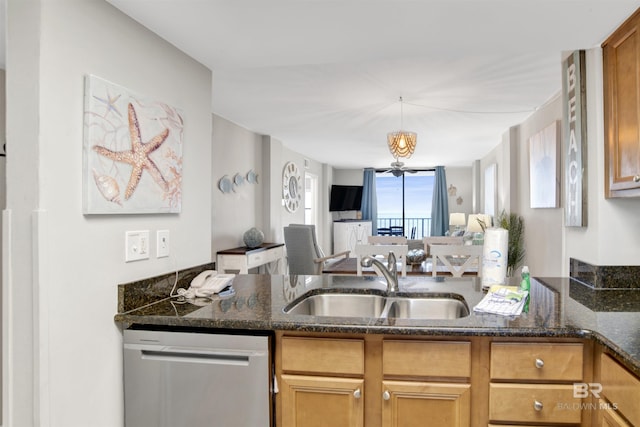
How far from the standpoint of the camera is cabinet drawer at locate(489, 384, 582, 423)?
1.25 meters

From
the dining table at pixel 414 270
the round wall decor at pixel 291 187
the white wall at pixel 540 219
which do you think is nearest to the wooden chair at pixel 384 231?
the round wall decor at pixel 291 187

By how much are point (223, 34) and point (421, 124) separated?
329 centimetres

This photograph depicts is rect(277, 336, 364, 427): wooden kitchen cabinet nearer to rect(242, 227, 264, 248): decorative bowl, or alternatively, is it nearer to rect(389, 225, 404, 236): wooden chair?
Answer: rect(242, 227, 264, 248): decorative bowl

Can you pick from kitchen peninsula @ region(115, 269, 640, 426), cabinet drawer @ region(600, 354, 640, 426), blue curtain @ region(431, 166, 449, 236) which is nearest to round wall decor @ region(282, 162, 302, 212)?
blue curtain @ region(431, 166, 449, 236)

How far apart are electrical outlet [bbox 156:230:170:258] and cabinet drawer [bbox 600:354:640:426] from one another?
1.68 metres

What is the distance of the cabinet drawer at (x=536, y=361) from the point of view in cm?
126

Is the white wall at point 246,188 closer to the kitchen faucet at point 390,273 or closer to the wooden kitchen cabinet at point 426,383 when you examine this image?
the kitchen faucet at point 390,273

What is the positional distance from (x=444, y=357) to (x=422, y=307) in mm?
521

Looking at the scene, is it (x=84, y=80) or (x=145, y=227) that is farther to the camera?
(x=145, y=227)

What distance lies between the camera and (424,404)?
4.29 ft

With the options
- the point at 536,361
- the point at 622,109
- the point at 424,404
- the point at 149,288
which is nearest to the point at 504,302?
the point at 536,361

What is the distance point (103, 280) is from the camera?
4.58 feet

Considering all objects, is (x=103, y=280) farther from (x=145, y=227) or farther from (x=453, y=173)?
(x=453, y=173)

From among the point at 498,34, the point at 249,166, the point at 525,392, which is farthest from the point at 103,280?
the point at 249,166
